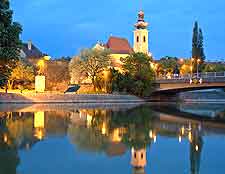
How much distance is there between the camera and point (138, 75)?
72.9 meters

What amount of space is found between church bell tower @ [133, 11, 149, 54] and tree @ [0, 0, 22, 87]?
9125cm

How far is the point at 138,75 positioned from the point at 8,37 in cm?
4888

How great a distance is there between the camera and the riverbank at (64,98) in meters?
59.9

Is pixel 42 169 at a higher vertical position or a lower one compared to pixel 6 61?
lower

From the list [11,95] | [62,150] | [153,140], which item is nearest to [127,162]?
[62,150]

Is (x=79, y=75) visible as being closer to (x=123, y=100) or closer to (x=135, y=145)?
(x=123, y=100)

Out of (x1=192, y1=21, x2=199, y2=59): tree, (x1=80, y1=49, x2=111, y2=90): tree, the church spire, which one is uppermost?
the church spire

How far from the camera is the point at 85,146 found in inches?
656

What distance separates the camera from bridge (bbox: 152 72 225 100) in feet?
184

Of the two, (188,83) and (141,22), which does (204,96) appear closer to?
(141,22)

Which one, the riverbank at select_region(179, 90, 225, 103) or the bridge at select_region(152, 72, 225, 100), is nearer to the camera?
the bridge at select_region(152, 72, 225, 100)

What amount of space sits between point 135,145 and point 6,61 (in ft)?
39.2

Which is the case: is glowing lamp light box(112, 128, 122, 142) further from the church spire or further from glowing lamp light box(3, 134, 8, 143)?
the church spire

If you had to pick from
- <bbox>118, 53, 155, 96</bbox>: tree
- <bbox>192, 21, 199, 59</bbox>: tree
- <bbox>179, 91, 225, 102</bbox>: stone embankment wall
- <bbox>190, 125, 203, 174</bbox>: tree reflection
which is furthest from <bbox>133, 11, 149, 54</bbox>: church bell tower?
<bbox>190, 125, 203, 174</bbox>: tree reflection
